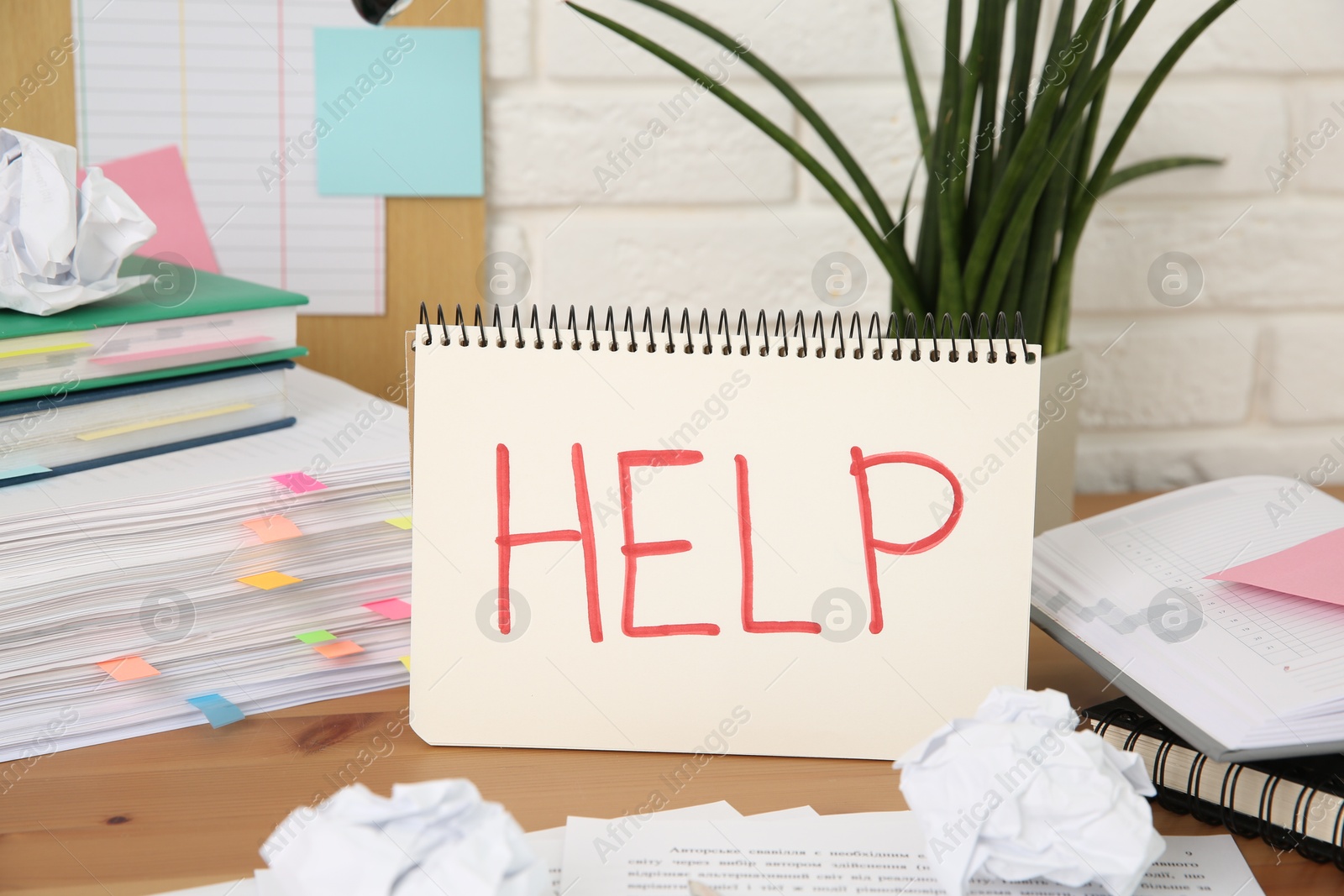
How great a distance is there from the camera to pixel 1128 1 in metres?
0.86

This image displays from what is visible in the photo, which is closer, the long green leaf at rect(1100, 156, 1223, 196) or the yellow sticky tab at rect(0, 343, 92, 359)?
the yellow sticky tab at rect(0, 343, 92, 359)

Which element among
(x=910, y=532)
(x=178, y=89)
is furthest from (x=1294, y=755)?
(x=178, y=89)

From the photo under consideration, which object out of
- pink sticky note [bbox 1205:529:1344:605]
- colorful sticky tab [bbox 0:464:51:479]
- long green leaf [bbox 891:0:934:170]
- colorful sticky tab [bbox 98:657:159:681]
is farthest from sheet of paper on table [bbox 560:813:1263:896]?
long green leaf [bbox 891:0:934:170]

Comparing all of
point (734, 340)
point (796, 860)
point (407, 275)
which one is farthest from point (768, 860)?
point (407, 275)

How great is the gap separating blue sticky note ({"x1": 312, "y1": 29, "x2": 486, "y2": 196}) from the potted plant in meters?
0.16

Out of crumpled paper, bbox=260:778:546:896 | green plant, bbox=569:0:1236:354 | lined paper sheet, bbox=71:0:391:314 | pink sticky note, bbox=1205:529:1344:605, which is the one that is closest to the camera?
crumpled paper, bbox=260:778:546:896

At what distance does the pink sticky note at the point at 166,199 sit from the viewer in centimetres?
81

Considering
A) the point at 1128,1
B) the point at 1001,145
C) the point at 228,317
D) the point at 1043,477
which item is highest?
the point at 1128,1

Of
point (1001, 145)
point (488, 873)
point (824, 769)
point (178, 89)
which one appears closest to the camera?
A: point (488, 873)

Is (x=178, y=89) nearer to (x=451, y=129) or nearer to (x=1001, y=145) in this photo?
(x=451, y=129)

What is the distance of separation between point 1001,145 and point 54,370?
587 mm

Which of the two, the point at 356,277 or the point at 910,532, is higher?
the point at 356,277

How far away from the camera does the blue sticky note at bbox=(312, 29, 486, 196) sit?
816mm

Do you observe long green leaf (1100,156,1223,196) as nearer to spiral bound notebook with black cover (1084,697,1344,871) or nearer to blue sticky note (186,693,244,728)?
spiral bound notebook with black cover (1084,697,1344,871)
